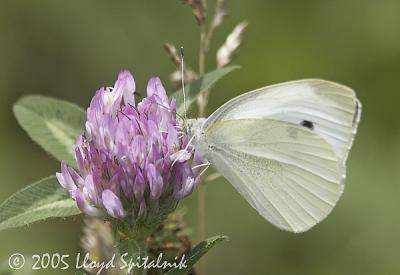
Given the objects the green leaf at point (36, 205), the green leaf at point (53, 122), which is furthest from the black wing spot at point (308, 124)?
the green leaf at point (36, 205)

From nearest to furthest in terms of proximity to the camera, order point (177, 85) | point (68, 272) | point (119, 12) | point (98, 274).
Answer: point (98, 274) < point (177, 85) < point (68, 272) < point (119, 12)

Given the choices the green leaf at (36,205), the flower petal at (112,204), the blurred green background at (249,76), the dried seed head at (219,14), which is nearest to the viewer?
the flower petal at (112,204)

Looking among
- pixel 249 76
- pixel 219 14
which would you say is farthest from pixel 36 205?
pixel 249 76

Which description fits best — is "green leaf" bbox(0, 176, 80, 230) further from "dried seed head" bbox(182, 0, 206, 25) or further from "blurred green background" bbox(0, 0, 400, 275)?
"blurred green background" bbox(0, 0, 400, 275)

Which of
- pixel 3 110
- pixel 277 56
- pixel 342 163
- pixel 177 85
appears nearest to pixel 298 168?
pixel 342 163

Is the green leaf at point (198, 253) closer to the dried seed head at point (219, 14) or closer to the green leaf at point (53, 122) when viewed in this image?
the green leaf at point (53, 122)

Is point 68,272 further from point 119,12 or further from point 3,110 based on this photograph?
point 119,12
